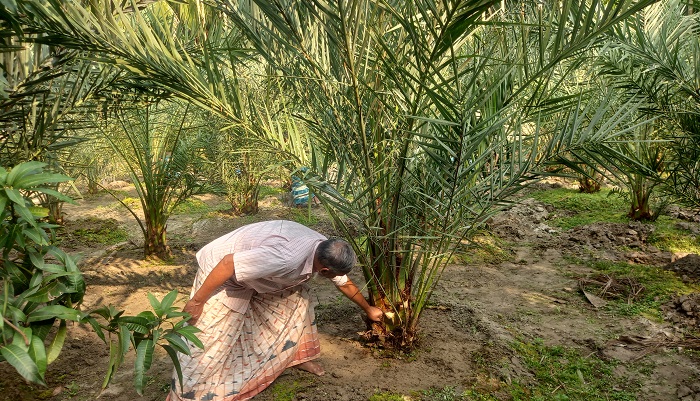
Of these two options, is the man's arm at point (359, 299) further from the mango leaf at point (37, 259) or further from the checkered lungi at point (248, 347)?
the mango leaf at point (37, 259)

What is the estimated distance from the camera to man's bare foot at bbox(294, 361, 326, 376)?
9.05 feet

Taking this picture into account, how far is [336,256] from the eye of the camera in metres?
2.30

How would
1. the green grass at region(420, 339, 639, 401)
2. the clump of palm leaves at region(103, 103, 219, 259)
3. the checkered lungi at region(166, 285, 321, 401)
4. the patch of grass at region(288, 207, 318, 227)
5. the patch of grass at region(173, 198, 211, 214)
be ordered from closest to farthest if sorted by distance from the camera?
1. the checkered lungi at region(166, 285, 321, 401)
2. the green grass at region(420, 339, 639, 401)
3. the clump of palm leaves at region(103, 103, 219, 259)
4. the patch of grass at region(288, 207, 318, 227)
5. the patch of grass at region(173, 198, 211, 214)

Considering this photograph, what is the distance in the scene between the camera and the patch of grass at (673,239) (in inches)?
188

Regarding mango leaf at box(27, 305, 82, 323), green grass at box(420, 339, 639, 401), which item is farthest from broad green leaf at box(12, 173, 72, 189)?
green grass at box(420, 339, 639, 401)

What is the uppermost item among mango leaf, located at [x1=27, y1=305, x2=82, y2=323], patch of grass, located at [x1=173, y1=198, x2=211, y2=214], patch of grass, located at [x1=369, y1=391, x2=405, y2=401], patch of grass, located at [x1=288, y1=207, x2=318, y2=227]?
mango leaf, located at [x1=27, y1=305, x2=82, y2=323]

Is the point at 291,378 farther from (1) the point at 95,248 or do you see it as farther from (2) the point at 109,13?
(1) the point at 95,248

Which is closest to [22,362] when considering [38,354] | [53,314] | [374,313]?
[38,354]

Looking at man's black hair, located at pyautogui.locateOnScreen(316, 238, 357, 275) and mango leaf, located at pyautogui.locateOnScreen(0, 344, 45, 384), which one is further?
man's black hair, located at pyautogui.locateOnScreen(316, 238, 357, 275)

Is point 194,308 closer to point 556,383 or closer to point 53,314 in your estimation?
point 53,314

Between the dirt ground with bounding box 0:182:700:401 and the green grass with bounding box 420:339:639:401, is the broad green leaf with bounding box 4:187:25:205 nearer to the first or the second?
the dirt ground with bounding box 0:182:700:401

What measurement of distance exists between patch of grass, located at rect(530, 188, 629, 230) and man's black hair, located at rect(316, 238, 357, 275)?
4.13m

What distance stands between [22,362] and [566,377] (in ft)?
8.27

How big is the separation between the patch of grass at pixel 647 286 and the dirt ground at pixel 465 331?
0.10 metres
